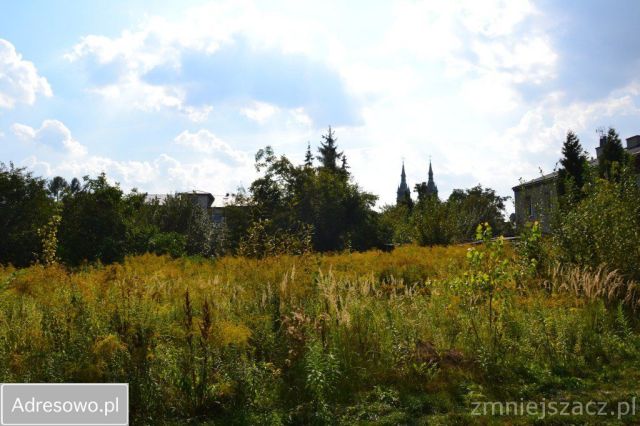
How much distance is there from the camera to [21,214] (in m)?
17.5

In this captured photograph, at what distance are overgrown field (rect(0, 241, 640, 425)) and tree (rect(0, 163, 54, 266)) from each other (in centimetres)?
1051

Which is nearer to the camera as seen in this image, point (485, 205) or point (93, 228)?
point (93, 228)

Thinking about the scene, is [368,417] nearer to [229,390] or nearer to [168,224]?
[229,390]

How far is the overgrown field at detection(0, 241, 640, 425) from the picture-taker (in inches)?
174

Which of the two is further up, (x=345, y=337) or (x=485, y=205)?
(x=485, y=205)

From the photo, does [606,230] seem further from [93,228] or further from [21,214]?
[21,214]

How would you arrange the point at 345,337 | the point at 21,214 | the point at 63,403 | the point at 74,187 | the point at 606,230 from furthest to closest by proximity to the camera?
the point at 74,187, the point at 21,214, the point at 606,230, the point at 345,337, the point at 63,403

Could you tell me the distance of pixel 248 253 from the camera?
33.0 feet

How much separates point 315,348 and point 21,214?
1638cm

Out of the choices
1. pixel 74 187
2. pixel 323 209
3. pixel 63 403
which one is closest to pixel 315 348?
pixel 63 403

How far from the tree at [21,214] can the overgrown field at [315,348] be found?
10508 millimetres

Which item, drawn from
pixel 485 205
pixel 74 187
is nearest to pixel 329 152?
pixel 485 205

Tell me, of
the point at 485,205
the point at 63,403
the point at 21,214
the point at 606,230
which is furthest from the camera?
the point at 485,205

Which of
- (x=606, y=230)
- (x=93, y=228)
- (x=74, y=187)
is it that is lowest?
(x=606, y=230)
